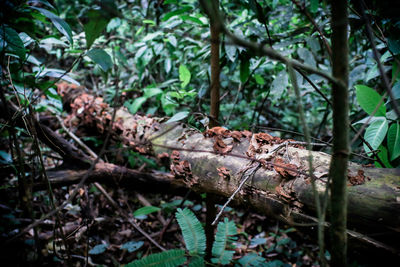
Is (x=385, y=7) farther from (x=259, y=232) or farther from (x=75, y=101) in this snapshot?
(x=75, y=101)

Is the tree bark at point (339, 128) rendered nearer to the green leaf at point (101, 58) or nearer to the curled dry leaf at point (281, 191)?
the curled dry leaf at point (281, 191)

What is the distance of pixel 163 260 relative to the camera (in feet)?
3.40

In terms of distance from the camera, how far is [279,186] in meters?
1.17

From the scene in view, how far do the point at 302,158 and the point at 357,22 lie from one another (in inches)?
45.2

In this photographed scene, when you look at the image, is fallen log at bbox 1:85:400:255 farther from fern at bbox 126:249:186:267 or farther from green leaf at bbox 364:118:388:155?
fern at bbox 126:249:186:267

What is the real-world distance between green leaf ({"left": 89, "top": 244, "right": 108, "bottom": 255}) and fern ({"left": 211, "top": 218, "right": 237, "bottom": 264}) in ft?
4.02

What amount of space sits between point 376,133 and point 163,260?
123cm

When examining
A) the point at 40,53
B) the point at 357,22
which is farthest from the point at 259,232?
the point at 40,53

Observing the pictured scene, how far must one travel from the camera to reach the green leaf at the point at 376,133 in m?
1.20

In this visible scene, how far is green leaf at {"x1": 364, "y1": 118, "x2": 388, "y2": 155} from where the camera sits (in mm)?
1203

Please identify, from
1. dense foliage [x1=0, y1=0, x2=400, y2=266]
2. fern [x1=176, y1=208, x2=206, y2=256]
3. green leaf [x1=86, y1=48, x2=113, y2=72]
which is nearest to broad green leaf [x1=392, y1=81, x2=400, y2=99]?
dense foliage [x1=0, y1=0, x2=400, y2=266]

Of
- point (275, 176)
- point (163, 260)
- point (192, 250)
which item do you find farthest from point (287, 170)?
point (163, 260)

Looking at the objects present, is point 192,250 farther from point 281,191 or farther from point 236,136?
point 236,136

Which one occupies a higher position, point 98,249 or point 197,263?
point 197,263
